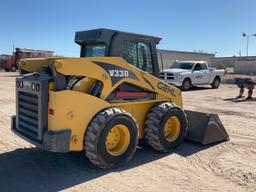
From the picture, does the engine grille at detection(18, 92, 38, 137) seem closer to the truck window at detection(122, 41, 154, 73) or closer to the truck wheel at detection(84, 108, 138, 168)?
the truck wheel at detection(84, 108, 138, 168)

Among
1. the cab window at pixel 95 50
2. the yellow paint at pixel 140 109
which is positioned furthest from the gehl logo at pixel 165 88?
the cab window at pixel 95 50

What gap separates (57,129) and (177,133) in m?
2.92

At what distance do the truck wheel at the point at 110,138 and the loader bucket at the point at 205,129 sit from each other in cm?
203

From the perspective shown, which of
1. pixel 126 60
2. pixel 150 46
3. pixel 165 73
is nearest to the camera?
pixel 126 60

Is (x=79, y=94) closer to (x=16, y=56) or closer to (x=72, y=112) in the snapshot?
(x=72, y=112)

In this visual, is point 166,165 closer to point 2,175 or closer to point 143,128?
point 143,128

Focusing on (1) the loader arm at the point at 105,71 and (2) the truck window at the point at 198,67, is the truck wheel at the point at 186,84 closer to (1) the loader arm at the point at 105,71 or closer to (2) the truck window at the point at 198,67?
(2) the truck window at the point at 198,67

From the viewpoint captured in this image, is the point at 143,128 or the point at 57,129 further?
the point at 143,128

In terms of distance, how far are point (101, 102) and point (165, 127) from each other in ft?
6.20

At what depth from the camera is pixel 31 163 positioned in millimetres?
6047

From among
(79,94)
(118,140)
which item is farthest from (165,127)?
(79,94)

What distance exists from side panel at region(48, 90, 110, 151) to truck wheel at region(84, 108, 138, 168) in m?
0.12

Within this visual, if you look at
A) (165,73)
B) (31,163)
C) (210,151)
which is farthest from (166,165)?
(165,73)

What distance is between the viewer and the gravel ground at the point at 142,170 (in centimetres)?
507
